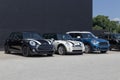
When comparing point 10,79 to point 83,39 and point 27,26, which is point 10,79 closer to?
point 83,39

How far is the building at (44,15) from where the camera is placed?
101 ft

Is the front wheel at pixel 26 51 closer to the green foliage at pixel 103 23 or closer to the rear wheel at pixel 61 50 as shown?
the rear wheel at pixel 61 50

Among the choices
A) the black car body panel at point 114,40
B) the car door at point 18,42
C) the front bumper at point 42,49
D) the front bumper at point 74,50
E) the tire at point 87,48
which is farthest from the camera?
the black car body panel at point 114,40

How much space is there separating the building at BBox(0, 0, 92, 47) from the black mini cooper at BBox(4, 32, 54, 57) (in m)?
9.08

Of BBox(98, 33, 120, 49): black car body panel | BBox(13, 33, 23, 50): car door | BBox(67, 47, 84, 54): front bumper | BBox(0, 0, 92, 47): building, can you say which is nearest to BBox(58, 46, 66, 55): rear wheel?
BBox(67, 47, 84, 54): front bumper

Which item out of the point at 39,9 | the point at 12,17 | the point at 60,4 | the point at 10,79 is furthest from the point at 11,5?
the point at 10,79

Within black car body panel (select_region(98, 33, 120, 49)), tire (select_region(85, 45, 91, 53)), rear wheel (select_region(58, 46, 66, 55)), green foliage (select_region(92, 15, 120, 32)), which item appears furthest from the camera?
green foliage (select_region(92, 15, 120, 32))

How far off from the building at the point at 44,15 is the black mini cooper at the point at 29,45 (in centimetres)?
908

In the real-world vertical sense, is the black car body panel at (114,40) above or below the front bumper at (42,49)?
above

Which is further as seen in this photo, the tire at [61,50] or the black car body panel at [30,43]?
the tire at [61,50]

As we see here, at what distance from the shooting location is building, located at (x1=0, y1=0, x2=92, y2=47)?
30891mm

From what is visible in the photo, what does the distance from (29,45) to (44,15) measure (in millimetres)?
13776

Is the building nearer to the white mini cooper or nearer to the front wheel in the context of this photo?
the white mini cooper

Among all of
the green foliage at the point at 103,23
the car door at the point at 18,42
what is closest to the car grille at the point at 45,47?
the car door at the point at 18,42
